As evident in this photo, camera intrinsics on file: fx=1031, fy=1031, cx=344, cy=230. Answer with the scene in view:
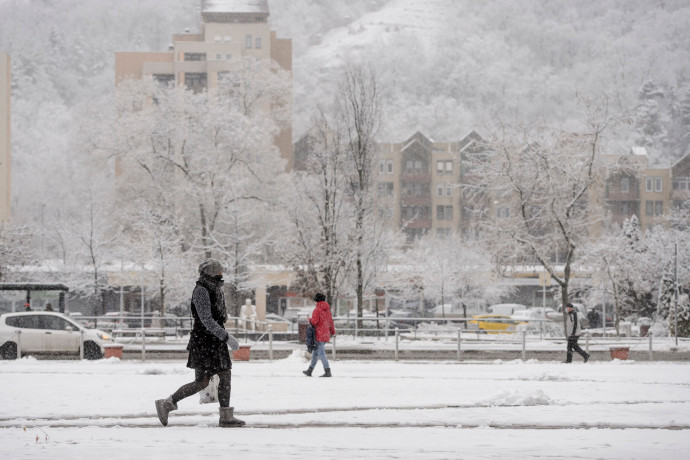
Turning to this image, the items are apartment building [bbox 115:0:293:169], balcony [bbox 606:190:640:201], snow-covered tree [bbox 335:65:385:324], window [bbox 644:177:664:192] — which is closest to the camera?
snow-covered tree [bbox 335:65:385:324]

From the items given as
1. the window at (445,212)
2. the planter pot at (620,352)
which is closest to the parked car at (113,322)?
the planter pot at (620,352)

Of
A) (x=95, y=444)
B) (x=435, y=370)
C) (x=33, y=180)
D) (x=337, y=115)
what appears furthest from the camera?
(x=33, y=180)

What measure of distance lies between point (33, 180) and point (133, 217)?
229 ft

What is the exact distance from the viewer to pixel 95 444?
9.29 metres

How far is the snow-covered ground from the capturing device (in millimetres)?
8953

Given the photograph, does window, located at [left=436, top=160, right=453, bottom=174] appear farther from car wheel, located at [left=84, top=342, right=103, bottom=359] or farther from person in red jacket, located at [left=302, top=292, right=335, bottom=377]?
person in red jacket, located at [left=302, top=292, right=335, bottom=377]

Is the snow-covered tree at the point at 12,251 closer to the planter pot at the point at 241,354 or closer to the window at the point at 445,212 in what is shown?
the planter pot at the point at 241,354

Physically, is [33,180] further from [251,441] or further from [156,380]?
[251,441]

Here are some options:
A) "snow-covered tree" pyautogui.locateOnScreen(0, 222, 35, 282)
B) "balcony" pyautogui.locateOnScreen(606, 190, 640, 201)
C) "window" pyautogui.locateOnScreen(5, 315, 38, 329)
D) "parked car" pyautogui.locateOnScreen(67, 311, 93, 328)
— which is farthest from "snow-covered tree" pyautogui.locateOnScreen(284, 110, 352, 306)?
"balcony" pyautogui.locateOnScreen(606, 190, 640, 201)

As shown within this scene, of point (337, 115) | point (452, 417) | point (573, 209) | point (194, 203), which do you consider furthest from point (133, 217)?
point (452, 417)

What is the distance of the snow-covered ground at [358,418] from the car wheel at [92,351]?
35.2ft

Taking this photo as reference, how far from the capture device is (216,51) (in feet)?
323

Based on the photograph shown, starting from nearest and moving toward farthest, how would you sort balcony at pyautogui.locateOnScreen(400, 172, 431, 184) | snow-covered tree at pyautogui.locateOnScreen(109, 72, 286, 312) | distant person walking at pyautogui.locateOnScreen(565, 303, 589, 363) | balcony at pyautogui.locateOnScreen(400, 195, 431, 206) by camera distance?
distant person walking at pyautogui.locateOnScreen(565, 303, 589, 363) < snow-covered tree at pyautogui.locateOnScreen(109, 72, 286, 312) < balcony at pyautogui.locateOnScreen(400, 172, 431, 184) < balcony at pyautogui.locateOnScreen(400, 195, 431, 206)

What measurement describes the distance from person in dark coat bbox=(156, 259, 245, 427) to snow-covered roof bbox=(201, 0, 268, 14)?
105465 mm
